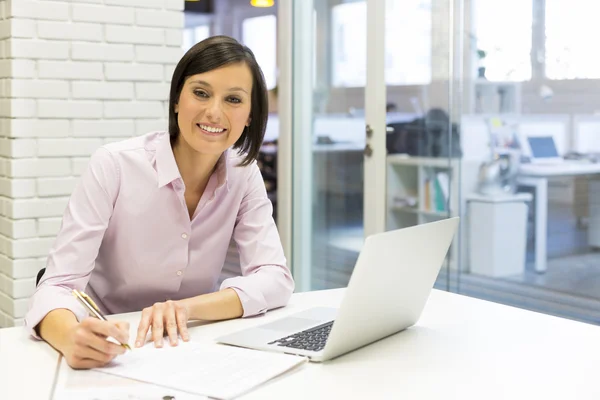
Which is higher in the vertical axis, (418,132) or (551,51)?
(551,51)

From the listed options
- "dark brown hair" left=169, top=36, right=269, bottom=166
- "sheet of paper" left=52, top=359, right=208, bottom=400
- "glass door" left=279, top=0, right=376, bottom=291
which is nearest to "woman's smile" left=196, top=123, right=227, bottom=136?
"dark brown hair" left=169, top=36, right=269, bottom=166

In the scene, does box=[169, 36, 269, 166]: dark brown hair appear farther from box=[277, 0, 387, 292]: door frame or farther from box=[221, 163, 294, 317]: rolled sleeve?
box=[277, 0, 387, 292]: door frame

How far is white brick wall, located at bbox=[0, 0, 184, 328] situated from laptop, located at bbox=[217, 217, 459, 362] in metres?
1.62

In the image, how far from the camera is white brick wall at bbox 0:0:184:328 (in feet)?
9.28

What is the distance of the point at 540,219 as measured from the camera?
10.8 ft

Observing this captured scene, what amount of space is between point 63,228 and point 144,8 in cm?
162

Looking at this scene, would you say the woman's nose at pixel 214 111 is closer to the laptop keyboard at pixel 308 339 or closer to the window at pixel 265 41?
the laptop keyboard at pixel 308 339

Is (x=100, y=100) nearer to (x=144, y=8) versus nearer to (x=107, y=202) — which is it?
(x=144, y=8)

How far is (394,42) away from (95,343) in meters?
2.69

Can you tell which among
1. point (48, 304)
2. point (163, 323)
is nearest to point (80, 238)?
point (48, 304)

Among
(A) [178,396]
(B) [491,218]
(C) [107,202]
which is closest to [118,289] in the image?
(C) [107,202]

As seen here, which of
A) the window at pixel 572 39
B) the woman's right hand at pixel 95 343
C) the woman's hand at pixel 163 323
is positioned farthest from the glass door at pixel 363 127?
the woman's right hand at pixel 95 343

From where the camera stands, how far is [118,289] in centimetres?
181

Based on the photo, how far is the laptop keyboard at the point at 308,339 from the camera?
52.9 inches
